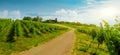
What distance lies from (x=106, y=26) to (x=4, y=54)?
19956 mm

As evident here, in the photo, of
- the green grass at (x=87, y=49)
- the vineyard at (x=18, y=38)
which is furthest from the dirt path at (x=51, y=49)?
the vineyard at (x=18, y=38)

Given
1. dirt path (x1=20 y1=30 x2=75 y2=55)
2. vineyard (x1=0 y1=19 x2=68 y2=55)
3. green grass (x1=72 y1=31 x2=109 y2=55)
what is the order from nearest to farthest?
Answer: dirt path (x1=20 y1=30 x2=75 y2=55)
vineyard (x1=0 y1=19 x2=68 y2=55)
green grass (x1=72 y1=31 x2=109 y2=55)

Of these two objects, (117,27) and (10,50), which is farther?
(10,50)

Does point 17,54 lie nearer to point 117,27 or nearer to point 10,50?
point 10,50

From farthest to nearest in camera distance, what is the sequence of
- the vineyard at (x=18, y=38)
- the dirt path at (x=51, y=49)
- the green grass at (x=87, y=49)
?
the green grass at (x=87, y=49)
the vineyard at (x=18, y=38)
the dirt path at (x=51, y=49)

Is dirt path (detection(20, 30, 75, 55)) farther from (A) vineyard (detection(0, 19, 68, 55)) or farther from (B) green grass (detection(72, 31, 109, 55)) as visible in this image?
(A) vineyard (detection(0, 19, 68, 55))

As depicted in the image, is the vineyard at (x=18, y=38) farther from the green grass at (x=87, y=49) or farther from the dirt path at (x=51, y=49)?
the green grass at (x=87, y=49)

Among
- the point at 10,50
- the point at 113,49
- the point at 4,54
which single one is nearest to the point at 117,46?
the point at 113,49

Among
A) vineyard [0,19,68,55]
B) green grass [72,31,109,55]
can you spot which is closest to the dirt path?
green grass [72,31,109,55]

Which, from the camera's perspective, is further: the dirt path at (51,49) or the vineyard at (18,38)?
the vineyard at (18,38)

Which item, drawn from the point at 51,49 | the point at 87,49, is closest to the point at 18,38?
the point at 51,49

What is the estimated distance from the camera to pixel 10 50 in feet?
109

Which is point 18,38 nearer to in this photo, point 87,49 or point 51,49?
point 51,49

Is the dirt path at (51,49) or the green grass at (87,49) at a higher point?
the dirt path at (51,49)
